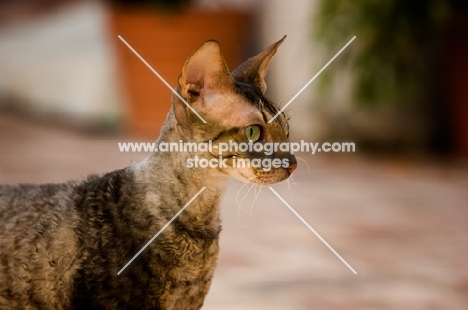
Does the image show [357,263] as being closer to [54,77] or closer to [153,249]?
[153,249]

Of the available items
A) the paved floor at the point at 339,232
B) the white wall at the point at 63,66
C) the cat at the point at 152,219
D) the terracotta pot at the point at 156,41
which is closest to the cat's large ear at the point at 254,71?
the cat at the point at 152,219

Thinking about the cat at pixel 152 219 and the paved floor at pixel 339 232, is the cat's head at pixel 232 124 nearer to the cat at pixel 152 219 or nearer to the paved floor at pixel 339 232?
the cat at pixel 152 219

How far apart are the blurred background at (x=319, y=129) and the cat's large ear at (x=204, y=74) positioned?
28.3 inches

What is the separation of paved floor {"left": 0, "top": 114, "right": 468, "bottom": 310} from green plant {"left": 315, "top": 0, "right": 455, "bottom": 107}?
1.23 feet

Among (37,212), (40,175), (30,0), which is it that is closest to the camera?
(37,212)

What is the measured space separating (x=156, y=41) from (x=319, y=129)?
2.91 feet

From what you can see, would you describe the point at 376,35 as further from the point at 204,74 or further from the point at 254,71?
the point at 204,74

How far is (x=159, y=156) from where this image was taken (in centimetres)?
118

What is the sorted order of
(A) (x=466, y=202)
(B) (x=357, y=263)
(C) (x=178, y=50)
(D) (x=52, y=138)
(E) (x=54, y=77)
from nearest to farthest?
(B) (x=357, y=263)
(A) (x=466, y=202)
(C) (x=178, y=50)
(D) (x=52, y=138)
(E) (x=54, y=77)

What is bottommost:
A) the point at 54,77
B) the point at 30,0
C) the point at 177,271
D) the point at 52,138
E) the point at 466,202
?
the point at 177,271

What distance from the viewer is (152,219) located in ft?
A: 3.80

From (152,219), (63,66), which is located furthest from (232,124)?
Answer: (63,66)

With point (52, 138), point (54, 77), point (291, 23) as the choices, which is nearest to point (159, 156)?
point (291, 23)

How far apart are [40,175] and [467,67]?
1.99 metres
